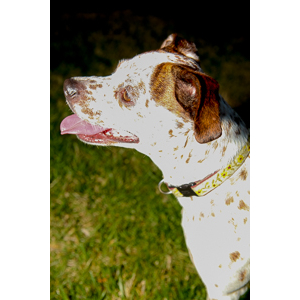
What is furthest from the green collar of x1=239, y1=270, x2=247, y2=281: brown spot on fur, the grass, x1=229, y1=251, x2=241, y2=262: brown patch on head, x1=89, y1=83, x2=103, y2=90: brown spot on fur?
the grass

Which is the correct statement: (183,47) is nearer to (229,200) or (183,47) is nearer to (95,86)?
(95,86)

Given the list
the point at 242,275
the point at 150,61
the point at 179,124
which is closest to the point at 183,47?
the point at 150,61

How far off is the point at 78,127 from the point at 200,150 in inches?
33.1

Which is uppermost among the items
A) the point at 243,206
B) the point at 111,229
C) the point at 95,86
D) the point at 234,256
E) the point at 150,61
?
the point at 150,61

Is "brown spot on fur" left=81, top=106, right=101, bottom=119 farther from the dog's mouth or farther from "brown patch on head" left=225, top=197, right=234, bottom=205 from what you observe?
"brown patch on head" left=225, top=197, right=234, bottom=205

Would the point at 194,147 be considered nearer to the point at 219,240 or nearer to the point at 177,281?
the point at 219,240

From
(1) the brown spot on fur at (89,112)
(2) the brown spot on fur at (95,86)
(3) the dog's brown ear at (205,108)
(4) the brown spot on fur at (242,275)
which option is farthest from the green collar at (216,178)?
(2) the brown spot on fur at (95,86)

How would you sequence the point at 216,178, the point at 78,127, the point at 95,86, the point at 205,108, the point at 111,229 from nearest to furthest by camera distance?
the point at 205,108 → the point at 216,178 → the point at 95,86 → the point at 78,127 → the point at 111,229

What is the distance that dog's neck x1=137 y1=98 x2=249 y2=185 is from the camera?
214 centimetres

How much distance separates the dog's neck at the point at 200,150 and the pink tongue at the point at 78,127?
41 centimetres

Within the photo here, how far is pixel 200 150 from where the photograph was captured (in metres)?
2.14

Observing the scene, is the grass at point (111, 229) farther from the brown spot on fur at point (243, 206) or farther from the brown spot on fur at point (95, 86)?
the brown spot on fur at point (243, 206)
